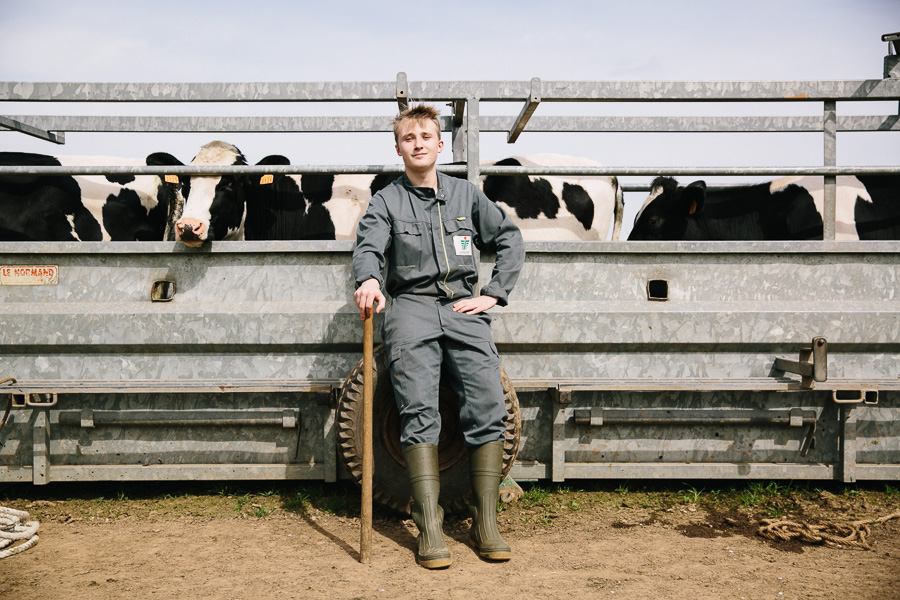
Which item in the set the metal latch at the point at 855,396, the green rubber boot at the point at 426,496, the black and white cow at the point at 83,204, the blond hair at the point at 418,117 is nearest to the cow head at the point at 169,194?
the black and white cow at the point at 83,204

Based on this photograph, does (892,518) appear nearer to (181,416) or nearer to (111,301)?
(181,416)

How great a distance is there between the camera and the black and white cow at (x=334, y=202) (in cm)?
547

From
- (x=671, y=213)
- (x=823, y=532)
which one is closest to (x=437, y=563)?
(x=823, y=532)

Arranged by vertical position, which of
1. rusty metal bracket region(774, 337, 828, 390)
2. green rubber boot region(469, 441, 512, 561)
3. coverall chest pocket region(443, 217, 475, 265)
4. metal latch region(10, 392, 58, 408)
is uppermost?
coverall chest pocket region(443, 217, 475, 265)

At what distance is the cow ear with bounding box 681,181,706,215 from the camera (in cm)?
636

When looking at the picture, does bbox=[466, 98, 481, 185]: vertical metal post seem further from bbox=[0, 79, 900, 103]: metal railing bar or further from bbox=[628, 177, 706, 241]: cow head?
bbox=[628, 177, 706, 241]: cow head

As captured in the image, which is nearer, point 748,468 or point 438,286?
point 438,286

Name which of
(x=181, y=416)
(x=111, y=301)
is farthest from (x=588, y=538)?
(x=111, y=301)

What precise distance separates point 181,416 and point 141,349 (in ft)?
1.52

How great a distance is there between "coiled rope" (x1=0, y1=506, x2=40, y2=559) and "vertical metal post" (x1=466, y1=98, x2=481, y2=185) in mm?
2907

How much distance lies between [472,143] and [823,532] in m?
2.73

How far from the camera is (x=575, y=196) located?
7.13 m

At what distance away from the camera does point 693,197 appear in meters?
6.50

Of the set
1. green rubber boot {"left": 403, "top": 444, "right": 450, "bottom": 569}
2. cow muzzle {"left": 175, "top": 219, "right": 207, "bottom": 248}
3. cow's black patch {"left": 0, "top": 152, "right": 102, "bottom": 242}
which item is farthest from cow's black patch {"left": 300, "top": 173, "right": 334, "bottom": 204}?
green rubber boot {"left": 403, "top": 444, "right": 450, "bottom": 569}
